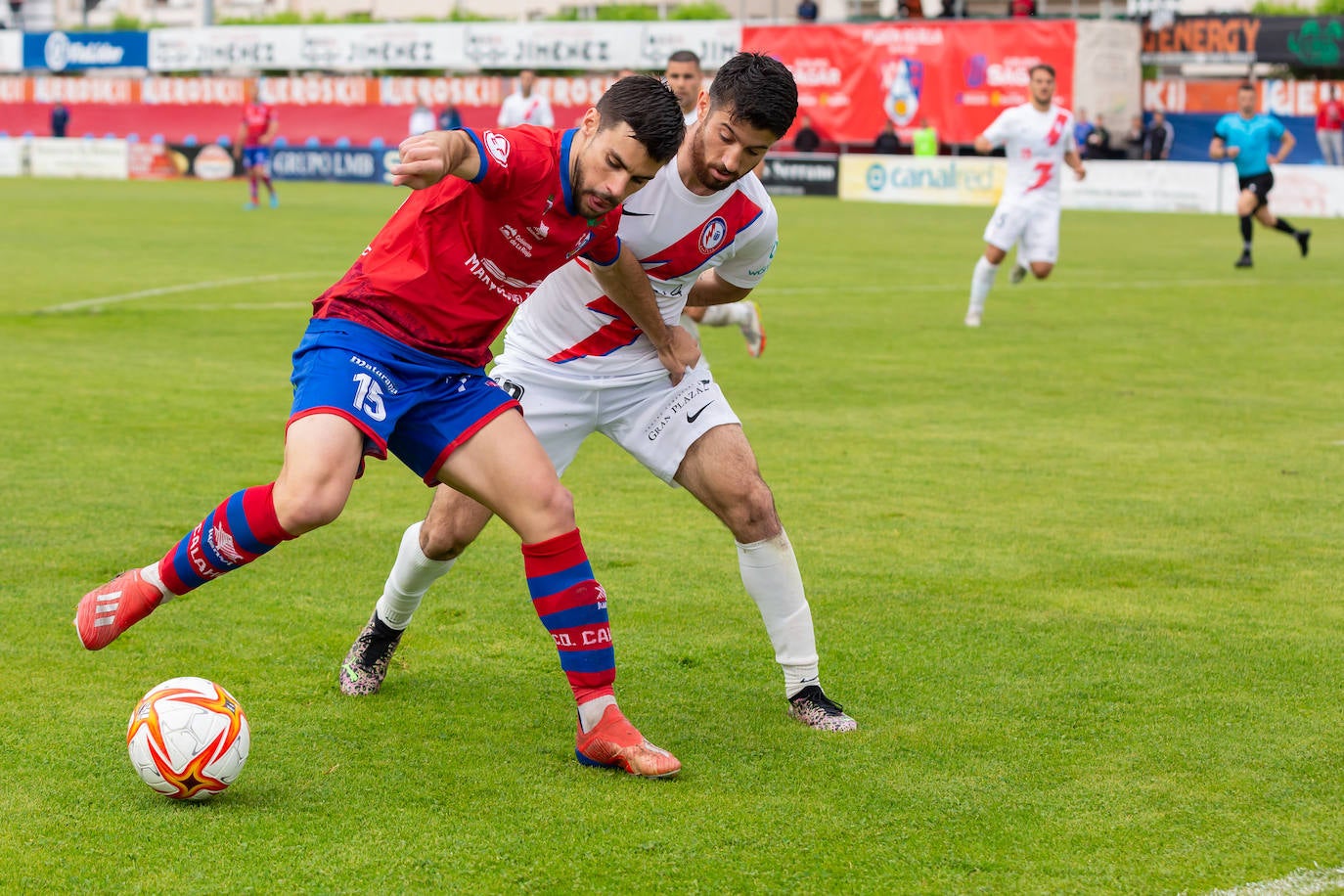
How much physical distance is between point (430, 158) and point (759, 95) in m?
1.09

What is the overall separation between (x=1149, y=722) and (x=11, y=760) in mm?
3177

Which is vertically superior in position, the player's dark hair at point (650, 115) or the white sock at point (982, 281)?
the player's dark hair at point (650, 115)

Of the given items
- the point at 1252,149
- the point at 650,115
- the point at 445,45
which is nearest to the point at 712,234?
the point at 650,115

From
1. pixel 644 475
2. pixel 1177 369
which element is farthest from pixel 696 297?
pixel 1177 369

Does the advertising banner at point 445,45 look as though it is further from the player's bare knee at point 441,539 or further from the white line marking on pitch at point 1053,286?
the player's bare knee at point 441,539

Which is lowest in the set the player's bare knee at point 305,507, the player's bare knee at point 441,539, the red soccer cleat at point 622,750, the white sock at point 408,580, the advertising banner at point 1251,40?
the red soccer cleat at point 622,750

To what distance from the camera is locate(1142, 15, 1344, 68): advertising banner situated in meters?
36.1

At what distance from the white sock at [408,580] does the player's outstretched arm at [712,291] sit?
48.5 inches

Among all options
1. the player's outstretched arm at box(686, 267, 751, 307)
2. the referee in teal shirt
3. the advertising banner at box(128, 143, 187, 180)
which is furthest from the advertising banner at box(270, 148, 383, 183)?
the player's outstretched arm at box(686, 267, 751, 307)

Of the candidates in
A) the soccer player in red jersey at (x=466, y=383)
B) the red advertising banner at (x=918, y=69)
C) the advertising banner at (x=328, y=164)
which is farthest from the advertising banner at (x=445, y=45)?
the soccer player in red jersey at (x=466, y=383)

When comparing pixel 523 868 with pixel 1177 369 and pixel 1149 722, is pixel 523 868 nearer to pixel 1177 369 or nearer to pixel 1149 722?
pixel 1149 722

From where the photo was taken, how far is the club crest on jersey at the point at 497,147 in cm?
419

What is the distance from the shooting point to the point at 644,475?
28.5 ft

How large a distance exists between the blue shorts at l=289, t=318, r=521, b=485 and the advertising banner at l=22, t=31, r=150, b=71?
5214 cm
